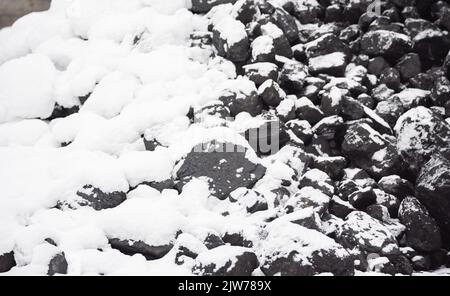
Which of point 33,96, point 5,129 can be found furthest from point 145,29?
point 5,129

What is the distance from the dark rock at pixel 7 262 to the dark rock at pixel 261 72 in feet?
7.54

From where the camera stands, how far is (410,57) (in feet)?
11.7

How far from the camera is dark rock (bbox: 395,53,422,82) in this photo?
140 inches

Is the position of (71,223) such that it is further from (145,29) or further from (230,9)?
(230,9)

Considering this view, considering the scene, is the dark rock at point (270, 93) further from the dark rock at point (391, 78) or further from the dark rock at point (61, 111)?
the dark rock at point (61, 111)

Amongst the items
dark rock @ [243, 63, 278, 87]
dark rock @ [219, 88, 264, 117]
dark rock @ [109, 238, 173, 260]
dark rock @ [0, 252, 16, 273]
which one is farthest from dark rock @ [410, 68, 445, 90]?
dark rock @ [0, 252, 16, 273]

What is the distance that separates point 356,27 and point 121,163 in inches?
111

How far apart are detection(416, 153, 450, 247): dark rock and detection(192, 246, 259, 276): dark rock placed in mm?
1308

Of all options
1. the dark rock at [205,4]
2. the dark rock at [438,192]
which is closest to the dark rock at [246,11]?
the dark rock at [205,4]

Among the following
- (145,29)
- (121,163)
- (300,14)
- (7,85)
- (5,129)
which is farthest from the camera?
(300,14)

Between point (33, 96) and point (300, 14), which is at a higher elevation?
point (300, 14)

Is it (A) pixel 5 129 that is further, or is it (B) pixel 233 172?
(A) pixel 5 129

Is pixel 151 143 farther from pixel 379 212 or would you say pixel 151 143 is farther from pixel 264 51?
pixel 379 212

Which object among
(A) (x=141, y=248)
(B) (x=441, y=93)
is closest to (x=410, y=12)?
(B) (x=441, y=93)
